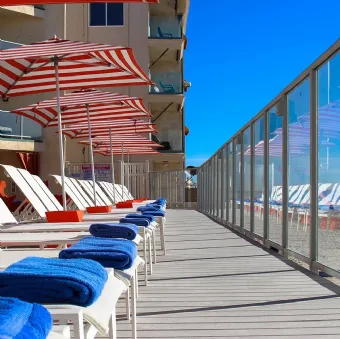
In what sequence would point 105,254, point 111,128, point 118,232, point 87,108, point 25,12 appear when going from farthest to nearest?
point 25,12 < point 111,128 < point 87,108 < point 118,232 < point 105,254

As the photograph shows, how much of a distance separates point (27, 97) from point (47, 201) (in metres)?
12.5

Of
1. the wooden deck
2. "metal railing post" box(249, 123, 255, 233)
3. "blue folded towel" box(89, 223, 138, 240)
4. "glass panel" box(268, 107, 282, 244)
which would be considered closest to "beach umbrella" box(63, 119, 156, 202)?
"metal railing post" box(249, 123, 255, 233)

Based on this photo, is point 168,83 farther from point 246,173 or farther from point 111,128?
point 246,173

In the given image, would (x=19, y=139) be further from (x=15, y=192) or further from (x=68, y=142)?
(x=68, y=142)

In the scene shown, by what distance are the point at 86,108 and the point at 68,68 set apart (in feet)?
6.75

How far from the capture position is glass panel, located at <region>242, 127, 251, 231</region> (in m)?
8.34

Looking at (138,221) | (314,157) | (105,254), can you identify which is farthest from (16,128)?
(105,254)

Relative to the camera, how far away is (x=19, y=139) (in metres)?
17.6

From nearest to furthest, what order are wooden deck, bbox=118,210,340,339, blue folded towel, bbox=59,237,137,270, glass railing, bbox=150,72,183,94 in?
blue folded towel, bbox=59,237,137,270 → wooden deck, bbox=118,210,340,339 → glass railing, bbox=150,72,183,94

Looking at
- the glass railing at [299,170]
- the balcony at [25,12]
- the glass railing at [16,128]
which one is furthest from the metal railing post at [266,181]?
the balcony at [25,12]

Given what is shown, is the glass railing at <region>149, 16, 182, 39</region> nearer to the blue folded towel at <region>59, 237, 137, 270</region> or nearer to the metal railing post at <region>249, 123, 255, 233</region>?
the metal railing post at <region>249, 123, 255, 233</region>

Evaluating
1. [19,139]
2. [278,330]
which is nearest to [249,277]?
[278,330]

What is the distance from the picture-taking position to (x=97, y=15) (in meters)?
22.2

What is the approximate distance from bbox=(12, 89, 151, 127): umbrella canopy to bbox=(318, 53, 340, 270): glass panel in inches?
185
